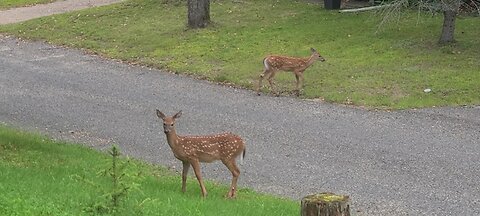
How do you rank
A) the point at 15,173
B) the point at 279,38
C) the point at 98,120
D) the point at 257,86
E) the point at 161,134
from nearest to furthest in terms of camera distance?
the point at 15,173, the point at 161,134, the point at 98,120, the point at 257,86, the point at 279,38

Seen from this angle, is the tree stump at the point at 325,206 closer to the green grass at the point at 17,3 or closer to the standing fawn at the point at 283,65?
the standing fawn at the point at 283,65

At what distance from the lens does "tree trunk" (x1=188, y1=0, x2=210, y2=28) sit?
2353 cm

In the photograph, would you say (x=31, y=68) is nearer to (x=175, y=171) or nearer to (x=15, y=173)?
(x=175, y=171)

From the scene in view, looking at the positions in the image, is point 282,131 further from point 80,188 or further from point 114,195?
point 114,195

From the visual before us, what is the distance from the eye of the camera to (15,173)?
9531mm

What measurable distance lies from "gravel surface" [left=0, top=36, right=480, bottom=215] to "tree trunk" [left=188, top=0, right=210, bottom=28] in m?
4.33

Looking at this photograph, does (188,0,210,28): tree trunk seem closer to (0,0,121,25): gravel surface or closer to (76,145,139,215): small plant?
(0,0,121,25): gravel surface

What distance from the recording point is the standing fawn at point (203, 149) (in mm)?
9508

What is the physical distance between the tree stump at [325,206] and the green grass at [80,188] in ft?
5.02

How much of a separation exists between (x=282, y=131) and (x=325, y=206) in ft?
26.5

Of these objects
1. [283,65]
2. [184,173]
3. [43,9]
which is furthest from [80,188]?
[43,9]

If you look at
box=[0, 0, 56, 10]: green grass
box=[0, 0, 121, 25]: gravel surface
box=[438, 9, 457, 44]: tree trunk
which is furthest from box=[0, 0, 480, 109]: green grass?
box=[0, 0, 56, 10]: green grass

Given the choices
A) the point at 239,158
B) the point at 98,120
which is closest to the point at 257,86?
the point at 98,120

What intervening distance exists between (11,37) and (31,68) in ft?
18.4
